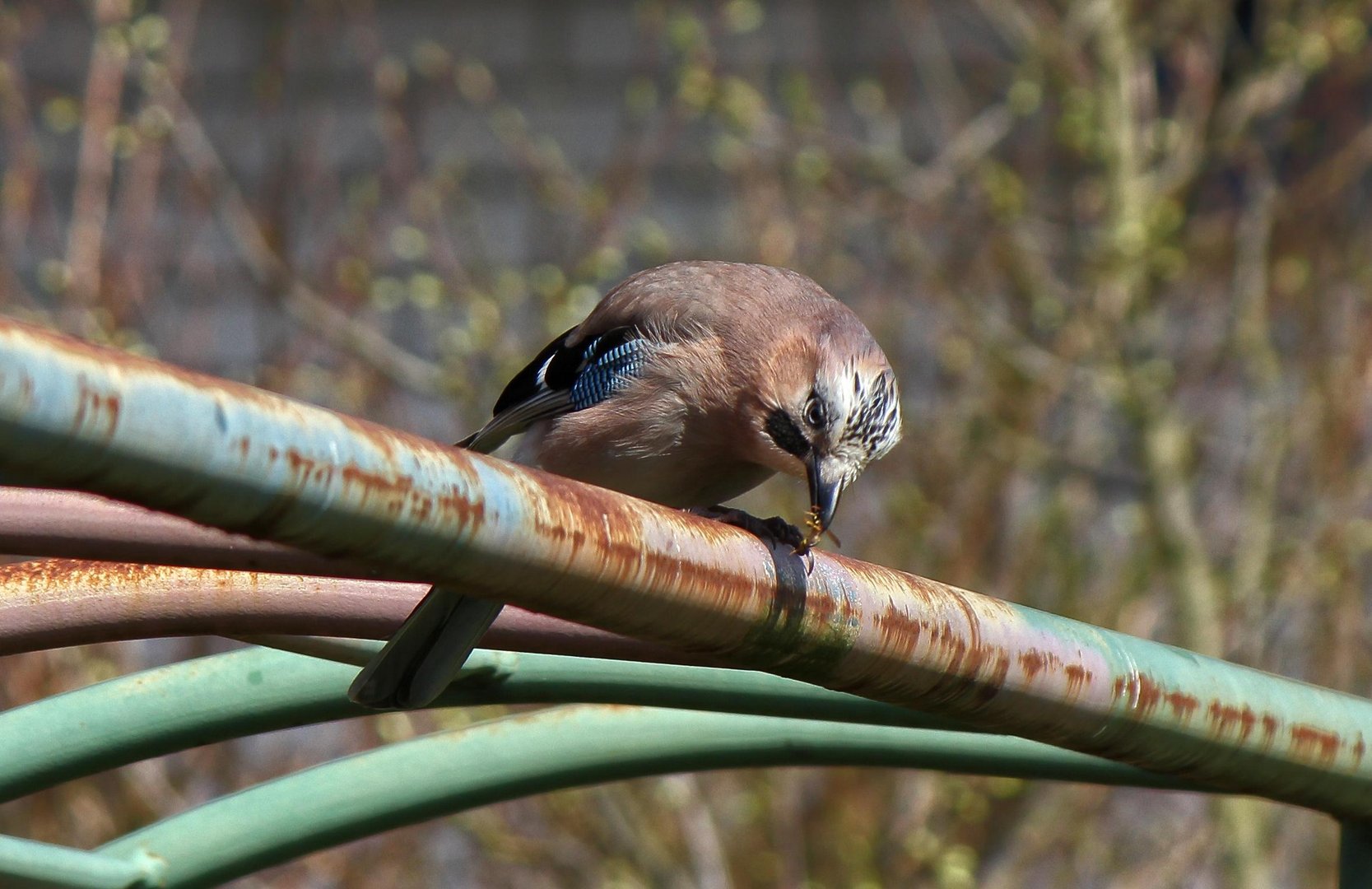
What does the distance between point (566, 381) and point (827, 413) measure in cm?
82

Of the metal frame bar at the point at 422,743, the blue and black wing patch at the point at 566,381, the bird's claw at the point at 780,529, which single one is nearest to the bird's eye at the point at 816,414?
the bird's claw at the point at 780,529

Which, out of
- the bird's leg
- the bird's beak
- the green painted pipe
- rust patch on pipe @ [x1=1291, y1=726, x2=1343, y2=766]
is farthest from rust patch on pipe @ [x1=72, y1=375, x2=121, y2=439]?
the bird's beak

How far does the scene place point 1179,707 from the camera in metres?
1.89

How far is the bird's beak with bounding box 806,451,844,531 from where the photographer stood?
10.6ft

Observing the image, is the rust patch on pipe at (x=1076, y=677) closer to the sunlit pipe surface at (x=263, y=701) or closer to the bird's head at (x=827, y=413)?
the sunlit pipe surface at (x=263, y=701)

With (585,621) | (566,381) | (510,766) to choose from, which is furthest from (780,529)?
(566,381)

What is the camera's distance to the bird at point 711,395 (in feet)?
11.2

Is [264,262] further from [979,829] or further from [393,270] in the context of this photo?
[979,829]

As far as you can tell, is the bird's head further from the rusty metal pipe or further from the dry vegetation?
the dry vegetation

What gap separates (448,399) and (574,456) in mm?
3052

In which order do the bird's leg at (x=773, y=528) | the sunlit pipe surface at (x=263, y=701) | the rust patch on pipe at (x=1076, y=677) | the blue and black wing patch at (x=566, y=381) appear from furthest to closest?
the blue and black wing patch at (x=566, y=381)
the bird's leg at (x=773, y=528)
the sunlit pipe surface at (x=263, y=701)
the rust patch on pipe at (x=1076, y=677)

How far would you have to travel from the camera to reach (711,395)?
143 inches

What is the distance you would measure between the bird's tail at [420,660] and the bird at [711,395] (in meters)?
0.84

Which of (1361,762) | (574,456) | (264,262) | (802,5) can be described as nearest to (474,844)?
(264,262)
